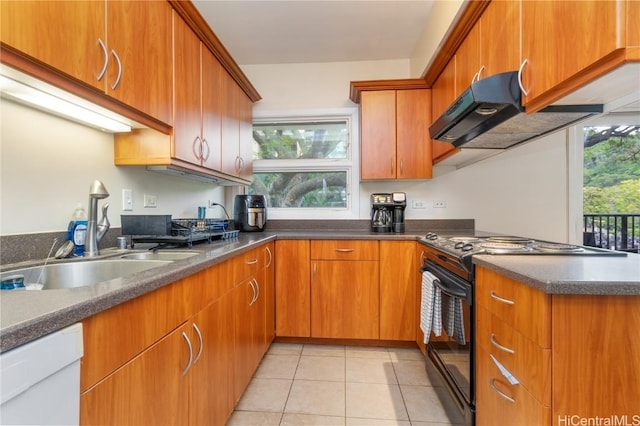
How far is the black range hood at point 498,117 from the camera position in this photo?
1.26 metres

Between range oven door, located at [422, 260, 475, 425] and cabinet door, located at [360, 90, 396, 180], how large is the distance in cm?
108

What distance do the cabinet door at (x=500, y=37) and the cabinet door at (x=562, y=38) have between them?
0.23ft

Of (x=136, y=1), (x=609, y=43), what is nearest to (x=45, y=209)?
(x=136, y=1)

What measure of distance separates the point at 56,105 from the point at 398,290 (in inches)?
88.3

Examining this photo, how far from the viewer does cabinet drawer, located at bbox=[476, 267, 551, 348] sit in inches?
33.7

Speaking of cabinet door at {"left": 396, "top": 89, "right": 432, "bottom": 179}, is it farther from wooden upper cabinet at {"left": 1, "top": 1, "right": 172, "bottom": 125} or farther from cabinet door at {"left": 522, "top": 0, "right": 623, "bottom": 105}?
wooden upper cabinet at {"left": 1, "top": 1, "right": 172, "bottom": 125}

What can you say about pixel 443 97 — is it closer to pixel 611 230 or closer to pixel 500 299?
pixel 500 299

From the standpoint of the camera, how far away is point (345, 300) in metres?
2.33

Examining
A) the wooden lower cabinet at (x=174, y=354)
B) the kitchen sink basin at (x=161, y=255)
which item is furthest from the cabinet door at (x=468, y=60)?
the kitchen sink basin at (x=161, y=255)

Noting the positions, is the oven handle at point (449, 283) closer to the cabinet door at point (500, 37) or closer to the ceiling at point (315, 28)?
the cabinet door at point (500, 37)

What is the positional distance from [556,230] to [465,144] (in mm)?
1447

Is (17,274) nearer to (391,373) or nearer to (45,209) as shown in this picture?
(45,209)

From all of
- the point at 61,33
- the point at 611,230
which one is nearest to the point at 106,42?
the point at 61,33

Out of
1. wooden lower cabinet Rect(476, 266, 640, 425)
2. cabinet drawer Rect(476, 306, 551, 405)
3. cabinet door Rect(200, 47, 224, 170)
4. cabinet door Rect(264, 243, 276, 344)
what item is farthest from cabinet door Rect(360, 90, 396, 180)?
wooden lower cabinet Rect(476, 266, 640, 425)
